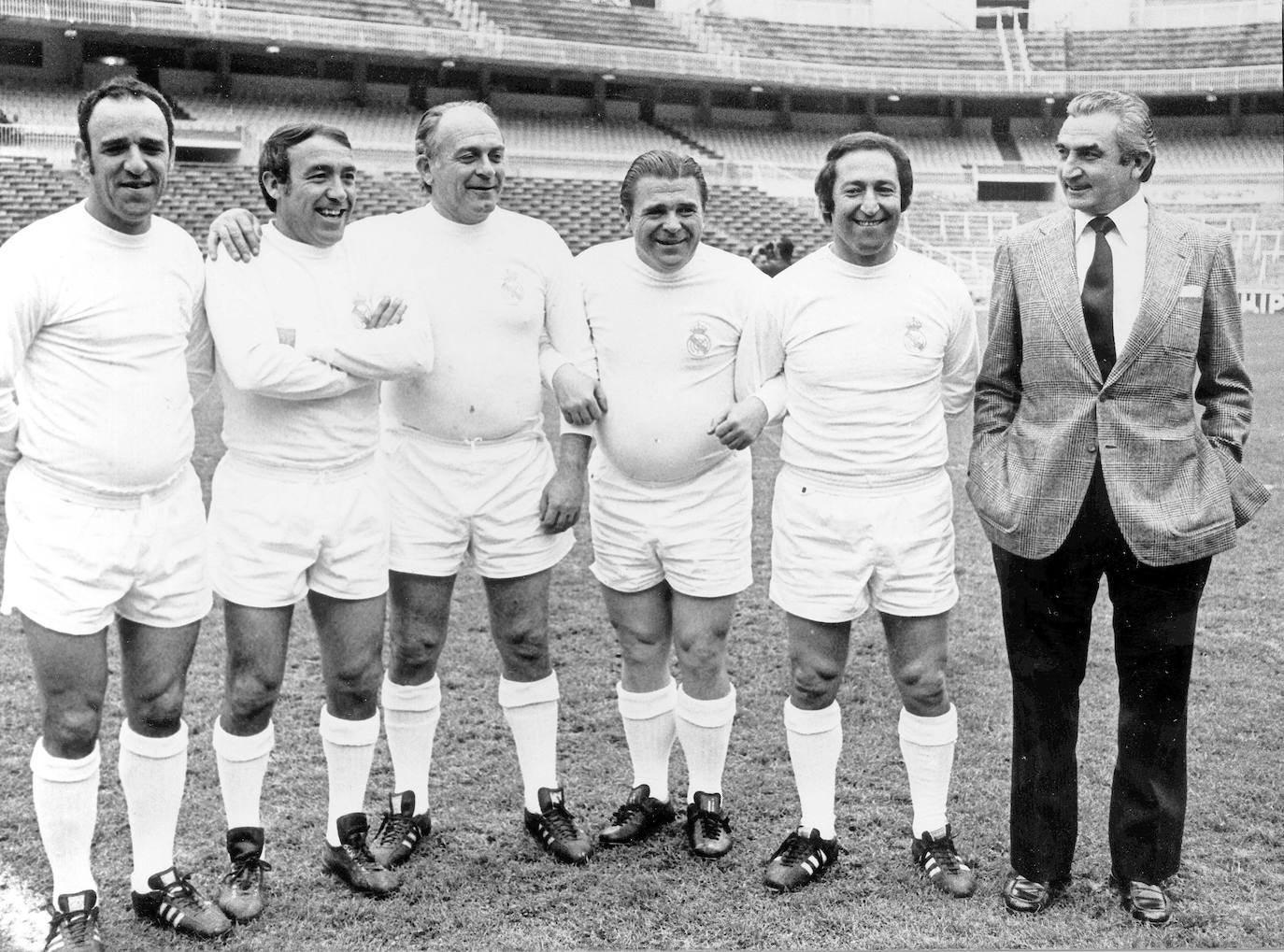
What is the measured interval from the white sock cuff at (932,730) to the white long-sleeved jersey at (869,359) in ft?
2.62

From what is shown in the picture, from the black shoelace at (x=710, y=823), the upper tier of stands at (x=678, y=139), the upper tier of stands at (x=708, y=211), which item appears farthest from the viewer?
the upper tier of stands at (x=678, y=139)

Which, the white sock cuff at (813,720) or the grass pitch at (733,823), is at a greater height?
the white sock cuff at (813,720)

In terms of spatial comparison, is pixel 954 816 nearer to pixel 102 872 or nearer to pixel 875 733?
pixel 875 733

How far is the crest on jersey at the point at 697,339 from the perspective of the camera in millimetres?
4078

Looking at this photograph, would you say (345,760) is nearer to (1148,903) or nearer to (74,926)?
(74,926)

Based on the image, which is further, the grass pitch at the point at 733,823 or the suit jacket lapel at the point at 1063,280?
the grass pitch at the point at 733,823

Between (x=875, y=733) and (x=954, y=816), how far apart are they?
835mm

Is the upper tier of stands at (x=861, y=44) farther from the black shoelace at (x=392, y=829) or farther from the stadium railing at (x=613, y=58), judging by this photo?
the black shoelace at (x=392, y=829)

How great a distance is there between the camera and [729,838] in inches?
165

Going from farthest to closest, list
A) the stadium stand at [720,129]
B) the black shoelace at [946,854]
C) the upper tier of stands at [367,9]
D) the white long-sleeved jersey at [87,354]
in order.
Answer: the upper tier of stands at [367,9]
the stadium stand at [720,129]
the black shoelace at [946,854]
the white long-sleeved jersey at [87,354]

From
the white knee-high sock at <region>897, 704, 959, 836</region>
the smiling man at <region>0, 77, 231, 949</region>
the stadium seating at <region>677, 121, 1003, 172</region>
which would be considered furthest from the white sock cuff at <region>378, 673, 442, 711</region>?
the stadium seating at <region>677, 121, 1003, 172</region>

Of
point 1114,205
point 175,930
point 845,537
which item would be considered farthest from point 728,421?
point 175,930

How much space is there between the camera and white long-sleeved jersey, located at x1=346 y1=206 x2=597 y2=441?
4.02 metres

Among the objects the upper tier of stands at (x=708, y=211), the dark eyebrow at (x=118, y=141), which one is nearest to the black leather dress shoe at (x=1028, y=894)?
the dark eyebrow at (x=118, y=141)
